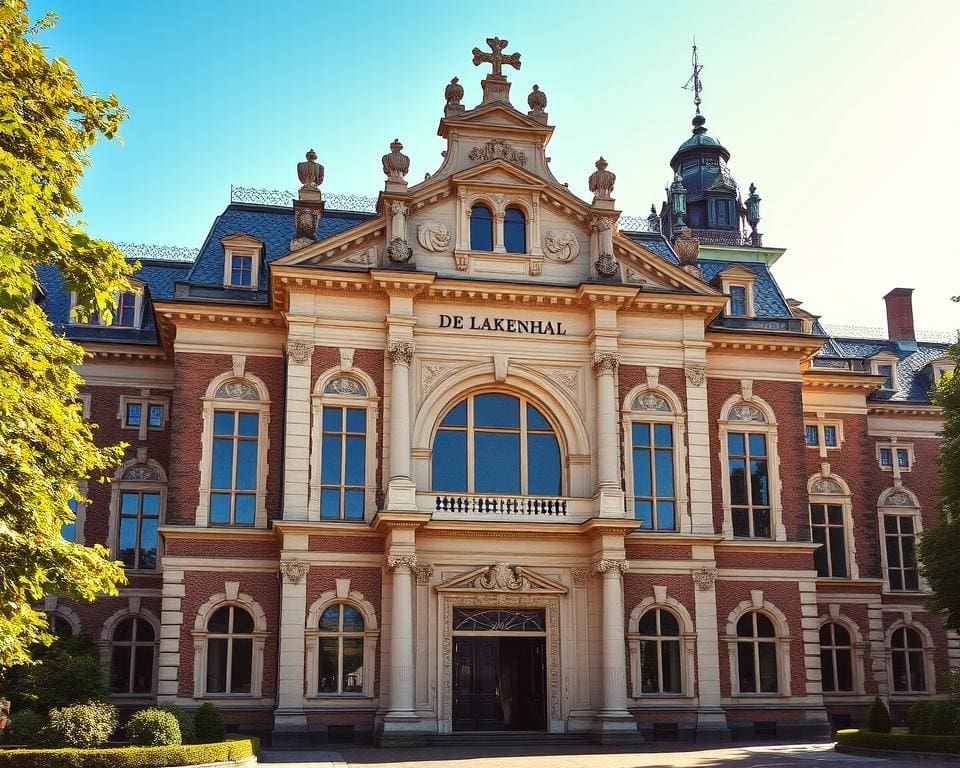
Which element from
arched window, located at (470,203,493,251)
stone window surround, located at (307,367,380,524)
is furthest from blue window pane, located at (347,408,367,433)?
arched window, located at (470,203,493,251)

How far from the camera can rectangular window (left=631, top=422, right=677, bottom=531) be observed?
36531 mm

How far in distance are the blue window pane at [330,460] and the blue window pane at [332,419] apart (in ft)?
0.85

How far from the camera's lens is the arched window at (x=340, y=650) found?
33.3 m

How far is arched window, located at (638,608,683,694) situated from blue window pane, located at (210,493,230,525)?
1364 cm

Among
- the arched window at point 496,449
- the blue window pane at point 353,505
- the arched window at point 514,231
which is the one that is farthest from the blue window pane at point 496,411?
the arched window at point 514,231

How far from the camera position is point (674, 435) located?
37312mm

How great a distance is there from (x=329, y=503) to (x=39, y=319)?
1670 cm

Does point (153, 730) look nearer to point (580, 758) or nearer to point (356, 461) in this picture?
point (580, 758)

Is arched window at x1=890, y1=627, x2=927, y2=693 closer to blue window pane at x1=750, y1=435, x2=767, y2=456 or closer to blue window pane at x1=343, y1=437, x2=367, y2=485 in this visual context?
blue window pane at x1=750, y1=435, x2=767, y2=456

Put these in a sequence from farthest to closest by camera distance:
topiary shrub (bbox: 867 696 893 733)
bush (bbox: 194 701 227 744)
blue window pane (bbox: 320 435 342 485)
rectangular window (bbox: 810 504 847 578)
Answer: rectangular window (bbox: 810 504 847 578) < blue window pane (bbox: 320 435 342 485) < topiary shrub (bbox: 867 696 893 733) < bush (bbox: 194 701 227 744)

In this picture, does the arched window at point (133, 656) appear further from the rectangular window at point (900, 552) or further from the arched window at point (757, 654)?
the rectangular window at point (900, 552)

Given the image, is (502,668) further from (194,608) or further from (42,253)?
(42,253)

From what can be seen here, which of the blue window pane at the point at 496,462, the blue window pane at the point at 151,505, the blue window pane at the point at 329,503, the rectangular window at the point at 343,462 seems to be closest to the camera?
the blue window pane at the point at 329,503

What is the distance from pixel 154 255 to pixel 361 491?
16.6 metres
